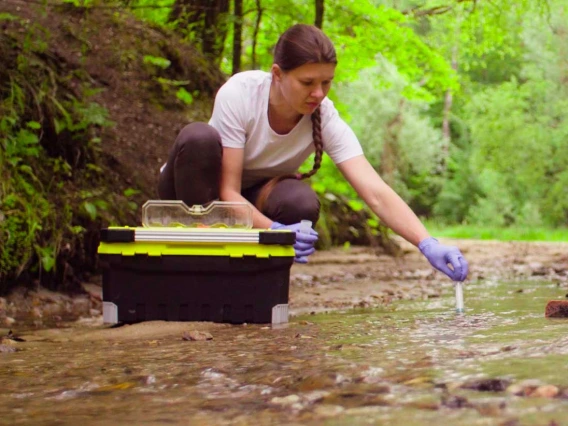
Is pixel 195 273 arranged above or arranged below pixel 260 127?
below

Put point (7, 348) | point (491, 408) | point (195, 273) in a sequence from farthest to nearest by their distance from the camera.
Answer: point (195, 273) → point (7, 348) → point (491, 408)

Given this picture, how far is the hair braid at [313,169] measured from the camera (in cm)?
357

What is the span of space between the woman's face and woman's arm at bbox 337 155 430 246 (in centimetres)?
38

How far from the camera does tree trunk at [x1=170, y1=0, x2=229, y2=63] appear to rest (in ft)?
24.4

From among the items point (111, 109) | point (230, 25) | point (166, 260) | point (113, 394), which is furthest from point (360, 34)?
point (113, 394)

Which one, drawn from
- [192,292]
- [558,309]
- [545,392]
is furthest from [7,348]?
[558,309]

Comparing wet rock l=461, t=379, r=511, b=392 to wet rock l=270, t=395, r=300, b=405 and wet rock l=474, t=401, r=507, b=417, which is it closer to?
wet rock l=474, t=401, r=507, b=417

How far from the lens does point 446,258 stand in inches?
127

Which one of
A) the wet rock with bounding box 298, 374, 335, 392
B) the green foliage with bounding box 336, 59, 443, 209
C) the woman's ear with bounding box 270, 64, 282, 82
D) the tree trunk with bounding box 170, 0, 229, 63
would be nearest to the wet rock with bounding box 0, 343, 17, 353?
the wet rock with bounding box 298, 374, 335, 392

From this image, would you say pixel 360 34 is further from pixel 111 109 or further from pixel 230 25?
pixel 111 109

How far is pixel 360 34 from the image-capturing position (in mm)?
9570

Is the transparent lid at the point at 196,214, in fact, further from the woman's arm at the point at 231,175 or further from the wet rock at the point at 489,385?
the wet rock at the point at 489,385

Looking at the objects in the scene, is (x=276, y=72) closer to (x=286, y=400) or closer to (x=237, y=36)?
(x=286, y=400)

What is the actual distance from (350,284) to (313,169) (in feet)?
7.90
